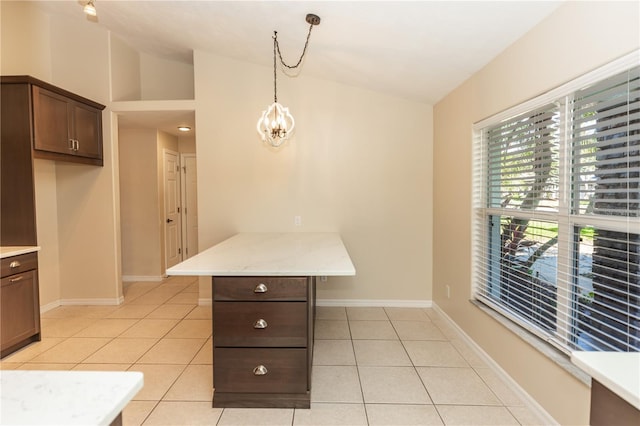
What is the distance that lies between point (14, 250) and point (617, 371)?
3837 mm

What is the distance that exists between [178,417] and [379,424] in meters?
1.21

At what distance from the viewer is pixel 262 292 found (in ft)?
6.24

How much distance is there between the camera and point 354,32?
2432mm

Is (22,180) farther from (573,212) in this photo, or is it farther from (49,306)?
(573,212)

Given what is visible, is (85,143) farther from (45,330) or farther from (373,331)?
(373,331)

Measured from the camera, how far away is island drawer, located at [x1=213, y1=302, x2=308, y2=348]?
6.27ft

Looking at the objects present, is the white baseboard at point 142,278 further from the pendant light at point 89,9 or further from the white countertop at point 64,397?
the white countertop at point 64,397

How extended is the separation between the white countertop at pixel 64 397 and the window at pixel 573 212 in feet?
6.25

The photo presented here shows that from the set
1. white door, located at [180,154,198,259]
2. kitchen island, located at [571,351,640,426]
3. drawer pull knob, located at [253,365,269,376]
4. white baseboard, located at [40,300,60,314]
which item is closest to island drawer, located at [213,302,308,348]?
drawer pull knob, located at [253,365,269,376]

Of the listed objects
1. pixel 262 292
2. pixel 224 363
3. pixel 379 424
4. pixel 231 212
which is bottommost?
pixel 379 424

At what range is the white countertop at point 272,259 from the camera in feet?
6.02

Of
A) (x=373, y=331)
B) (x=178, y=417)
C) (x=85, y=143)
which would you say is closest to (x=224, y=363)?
(x=178, y=417)

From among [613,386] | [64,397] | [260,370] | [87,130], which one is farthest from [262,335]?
[87,130]

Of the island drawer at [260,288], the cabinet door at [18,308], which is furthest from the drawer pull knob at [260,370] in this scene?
the cabinet door at [18,308]
